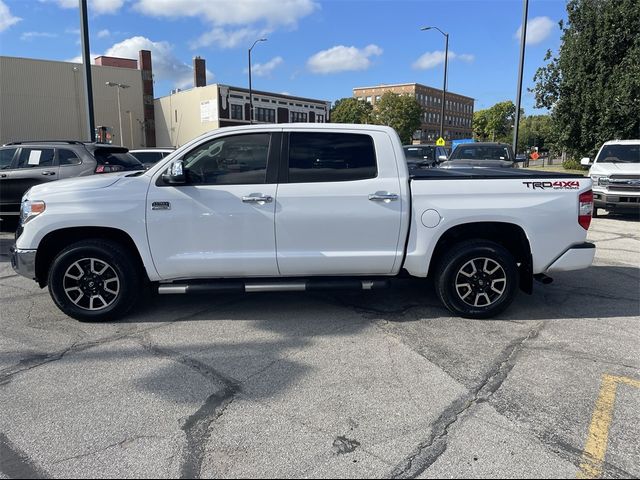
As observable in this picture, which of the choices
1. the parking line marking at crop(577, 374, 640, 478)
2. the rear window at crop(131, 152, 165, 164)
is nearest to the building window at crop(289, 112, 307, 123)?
the rear window at crop(131, 152, 165, 164)

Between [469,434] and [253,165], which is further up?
[253,165]

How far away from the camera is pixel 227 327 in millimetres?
4773

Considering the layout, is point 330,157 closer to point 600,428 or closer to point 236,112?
point 600,428

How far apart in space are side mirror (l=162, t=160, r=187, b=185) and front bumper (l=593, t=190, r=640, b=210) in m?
11.2

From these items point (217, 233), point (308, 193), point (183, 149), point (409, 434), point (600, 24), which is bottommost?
point (409, 434)

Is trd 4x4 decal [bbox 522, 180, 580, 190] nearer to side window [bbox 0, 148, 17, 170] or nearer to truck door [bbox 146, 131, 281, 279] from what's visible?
truck door [bbox 146, 131, 281, 279]

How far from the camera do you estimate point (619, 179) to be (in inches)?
462

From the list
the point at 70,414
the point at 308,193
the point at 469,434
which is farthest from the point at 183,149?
the point at 469,434

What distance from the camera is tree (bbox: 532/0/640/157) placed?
61.3 feet

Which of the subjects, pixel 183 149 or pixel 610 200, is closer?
pixel 183 149

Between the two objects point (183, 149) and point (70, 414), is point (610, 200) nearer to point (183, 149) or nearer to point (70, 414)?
point (183, 149)

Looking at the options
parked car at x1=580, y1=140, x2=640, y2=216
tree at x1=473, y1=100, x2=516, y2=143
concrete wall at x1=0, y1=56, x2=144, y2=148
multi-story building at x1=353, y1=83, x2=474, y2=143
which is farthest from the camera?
multi-story building at x1=353, y1=83, x2=474, y2=143

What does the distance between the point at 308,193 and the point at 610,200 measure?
33.8 feet

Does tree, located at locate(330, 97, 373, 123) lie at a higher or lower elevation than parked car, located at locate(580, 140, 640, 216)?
higher
